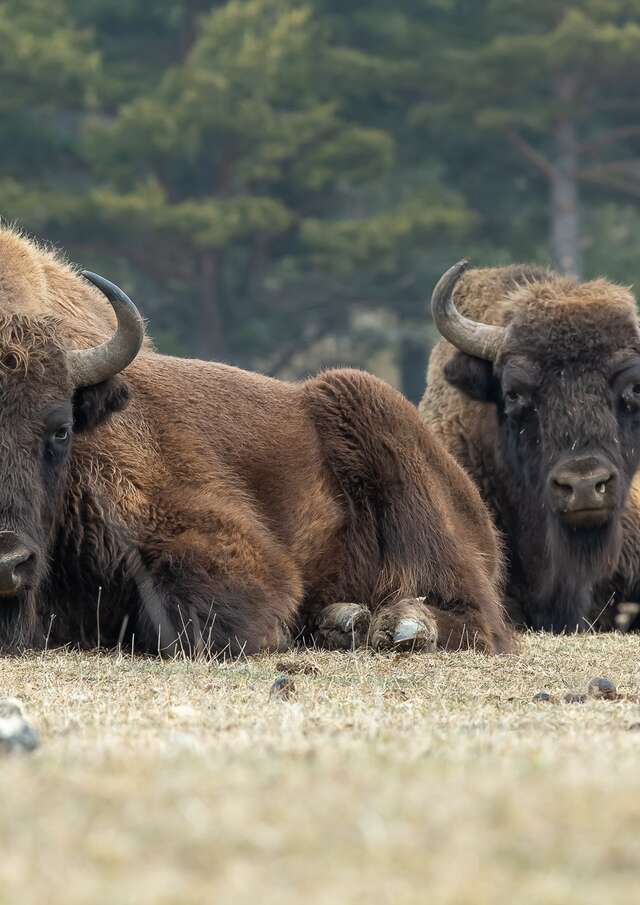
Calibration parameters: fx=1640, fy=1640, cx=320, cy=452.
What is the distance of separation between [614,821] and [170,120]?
78.7 ft

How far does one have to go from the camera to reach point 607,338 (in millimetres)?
8641

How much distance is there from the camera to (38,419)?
262 inches

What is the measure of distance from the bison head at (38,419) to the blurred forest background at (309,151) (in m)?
18.3

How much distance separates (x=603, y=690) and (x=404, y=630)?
1.68 meters

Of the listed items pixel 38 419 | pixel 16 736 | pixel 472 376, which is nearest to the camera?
pixel 16 736

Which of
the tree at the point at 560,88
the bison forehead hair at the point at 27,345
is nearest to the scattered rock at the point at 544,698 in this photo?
the bison forehead hair at the point at 27,345

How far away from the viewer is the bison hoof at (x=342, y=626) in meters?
7.34

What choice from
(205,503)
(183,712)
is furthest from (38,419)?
(183,712)

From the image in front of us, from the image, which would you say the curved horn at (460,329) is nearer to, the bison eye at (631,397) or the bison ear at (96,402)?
the bison eye at (631,397)

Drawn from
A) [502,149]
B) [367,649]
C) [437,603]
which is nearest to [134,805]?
[367,649]

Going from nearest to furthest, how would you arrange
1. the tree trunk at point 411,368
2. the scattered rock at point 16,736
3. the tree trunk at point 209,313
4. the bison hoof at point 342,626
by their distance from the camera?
the scattered rock at point 16,736 → the bison hoof at point 342,626 → the tree trunk at point 209,313 → the tree trunk at point 411,368

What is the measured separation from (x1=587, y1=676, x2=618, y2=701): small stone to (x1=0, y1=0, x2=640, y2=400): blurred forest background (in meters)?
20.2

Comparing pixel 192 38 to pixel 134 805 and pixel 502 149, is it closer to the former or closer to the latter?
pixel 502 149

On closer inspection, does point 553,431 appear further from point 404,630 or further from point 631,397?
point 404,630
